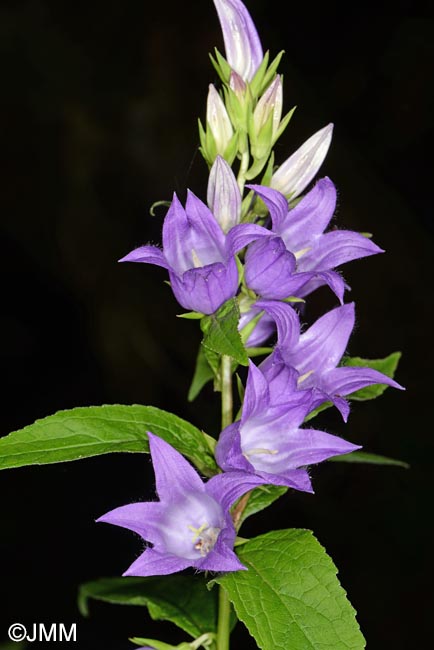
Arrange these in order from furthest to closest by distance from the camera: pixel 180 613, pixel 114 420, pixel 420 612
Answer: pixel 420 612 < pixel 180 613 < pixel 114 420

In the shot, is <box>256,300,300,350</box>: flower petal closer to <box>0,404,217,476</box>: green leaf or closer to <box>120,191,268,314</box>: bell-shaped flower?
<box>120,191,268,314</box>: bell-shaped flower

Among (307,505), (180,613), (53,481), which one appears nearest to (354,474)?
(307,505)

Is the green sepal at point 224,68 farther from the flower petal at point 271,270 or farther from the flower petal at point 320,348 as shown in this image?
the flower petal at point 320,348

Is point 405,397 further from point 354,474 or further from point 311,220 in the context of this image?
point 311,220

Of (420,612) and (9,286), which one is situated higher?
(9,286)

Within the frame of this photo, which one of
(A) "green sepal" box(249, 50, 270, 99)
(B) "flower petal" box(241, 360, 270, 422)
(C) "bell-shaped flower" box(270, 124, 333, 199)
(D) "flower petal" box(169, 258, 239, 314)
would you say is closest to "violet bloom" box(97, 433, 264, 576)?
(B) "flower petal" box(241, 360, 270, 422)

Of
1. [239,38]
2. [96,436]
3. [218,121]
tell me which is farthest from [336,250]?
[96,436]

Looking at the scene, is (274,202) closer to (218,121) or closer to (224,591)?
(218,121)

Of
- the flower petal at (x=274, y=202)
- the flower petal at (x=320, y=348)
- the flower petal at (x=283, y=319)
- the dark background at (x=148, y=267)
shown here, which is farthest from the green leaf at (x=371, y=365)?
the dark background at (x=148, y=267)
